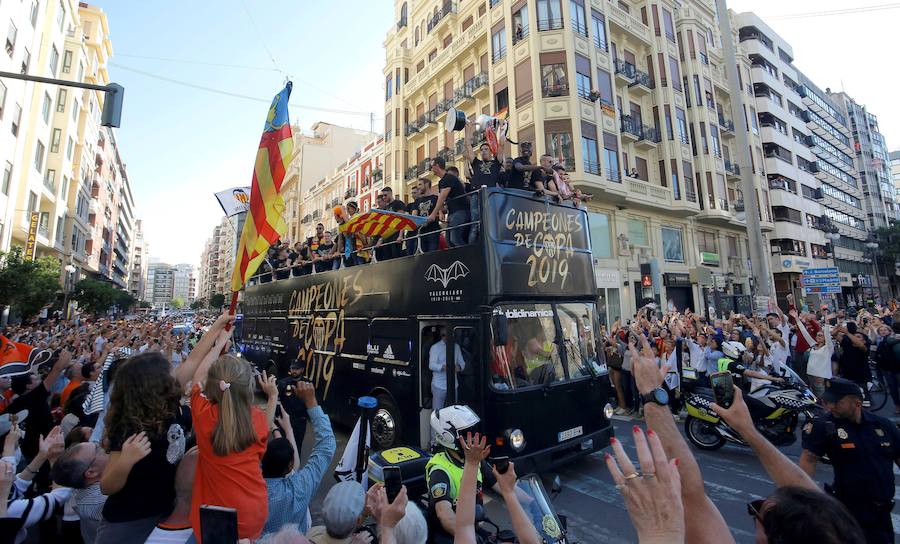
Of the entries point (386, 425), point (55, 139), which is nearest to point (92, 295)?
point (55, 139)

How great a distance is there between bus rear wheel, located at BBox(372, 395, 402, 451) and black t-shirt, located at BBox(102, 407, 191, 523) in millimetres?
4507

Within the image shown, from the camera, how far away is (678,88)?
27531mm

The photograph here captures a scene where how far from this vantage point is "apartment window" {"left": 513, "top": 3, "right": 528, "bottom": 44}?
22609mm

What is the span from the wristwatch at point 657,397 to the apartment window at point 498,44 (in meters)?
25.2

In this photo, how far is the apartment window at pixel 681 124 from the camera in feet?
87.8

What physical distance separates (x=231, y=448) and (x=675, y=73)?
32.8 metres

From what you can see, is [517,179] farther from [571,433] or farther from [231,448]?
[231,448]

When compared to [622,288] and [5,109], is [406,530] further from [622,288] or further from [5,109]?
[5,109]

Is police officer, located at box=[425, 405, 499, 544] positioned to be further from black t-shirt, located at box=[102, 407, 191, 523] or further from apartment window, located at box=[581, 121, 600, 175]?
apartment window, located at box=[581, 121, 600, 175]

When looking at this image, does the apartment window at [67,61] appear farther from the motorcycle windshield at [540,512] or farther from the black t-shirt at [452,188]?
the motorcycle windshield at [540,512]

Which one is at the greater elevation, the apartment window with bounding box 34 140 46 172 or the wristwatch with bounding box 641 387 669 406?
the apartment window with bounding box 34 140 46 172

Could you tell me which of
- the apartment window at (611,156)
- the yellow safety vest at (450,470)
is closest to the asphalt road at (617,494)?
the yellow safety vest at (450,470)

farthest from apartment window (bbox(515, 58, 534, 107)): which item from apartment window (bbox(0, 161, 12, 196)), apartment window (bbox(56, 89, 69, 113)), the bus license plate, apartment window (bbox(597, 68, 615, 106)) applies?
apartment window (bbox(56, 89, 69, 113))

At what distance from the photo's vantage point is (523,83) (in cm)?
2248
